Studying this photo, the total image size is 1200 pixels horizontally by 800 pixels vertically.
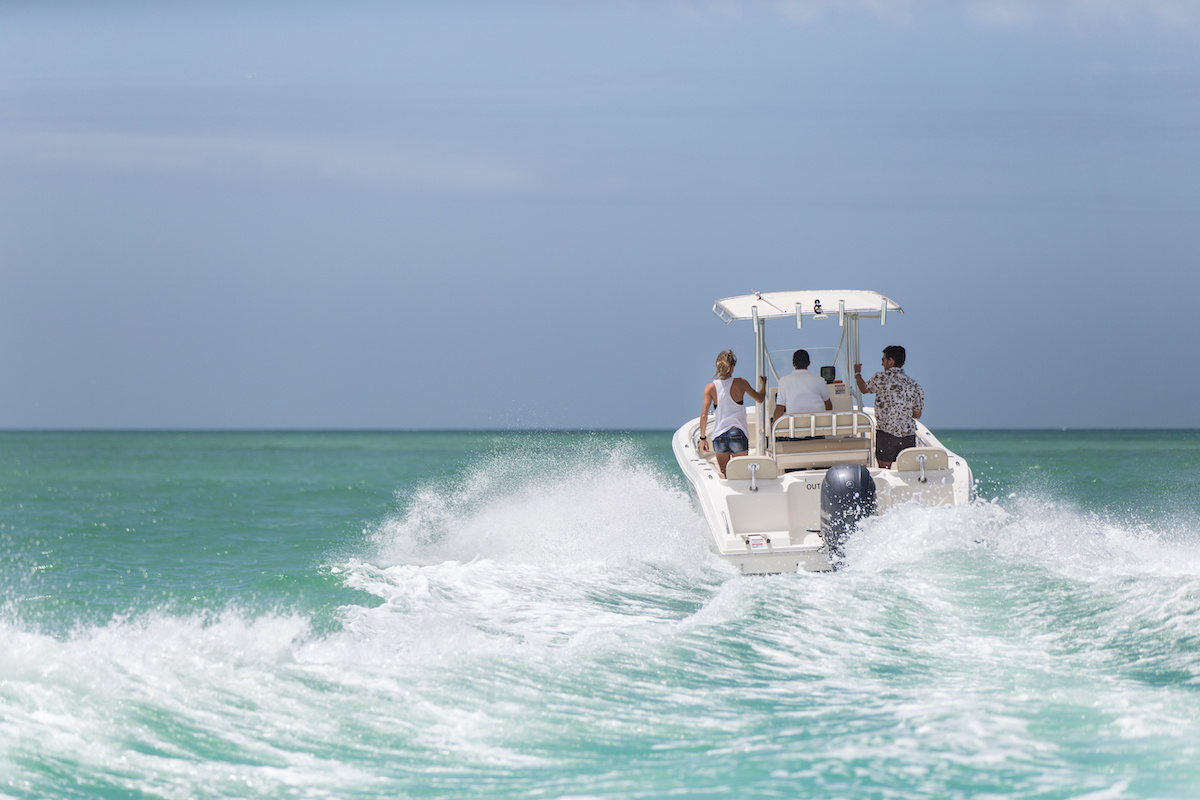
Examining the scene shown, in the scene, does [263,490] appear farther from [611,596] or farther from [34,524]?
[611,596]

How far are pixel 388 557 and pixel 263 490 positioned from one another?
14233 millimetres

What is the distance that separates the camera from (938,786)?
3832 mm

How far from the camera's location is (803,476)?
352 inches

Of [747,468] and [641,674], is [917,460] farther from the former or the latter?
[641,674]

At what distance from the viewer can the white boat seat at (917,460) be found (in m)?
8.90

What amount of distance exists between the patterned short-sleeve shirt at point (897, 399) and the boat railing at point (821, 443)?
529 mm

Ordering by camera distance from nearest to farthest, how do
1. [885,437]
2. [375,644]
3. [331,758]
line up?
[331,758] → [375,644] → [885,437]

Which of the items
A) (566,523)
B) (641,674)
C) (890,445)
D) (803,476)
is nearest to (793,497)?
(803,476)

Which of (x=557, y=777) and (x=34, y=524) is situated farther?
(x=34, y=524)

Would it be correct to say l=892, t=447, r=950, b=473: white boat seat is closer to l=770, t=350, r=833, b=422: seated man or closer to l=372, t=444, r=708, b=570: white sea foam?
l=770, t=350, r=833, b=422: seated man

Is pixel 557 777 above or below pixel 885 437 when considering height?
below

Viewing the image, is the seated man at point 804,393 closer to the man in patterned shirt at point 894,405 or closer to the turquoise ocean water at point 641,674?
the man in patterned shirt at point 894,405

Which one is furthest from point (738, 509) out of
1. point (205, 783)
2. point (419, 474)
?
point (419, 474)

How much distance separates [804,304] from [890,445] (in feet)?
4.81
